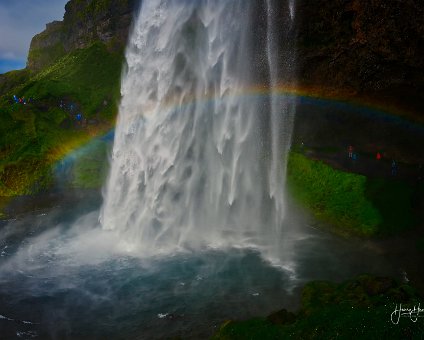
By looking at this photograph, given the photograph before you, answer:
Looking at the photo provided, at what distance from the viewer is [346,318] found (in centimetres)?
811

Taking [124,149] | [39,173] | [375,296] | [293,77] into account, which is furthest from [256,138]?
[39,173]

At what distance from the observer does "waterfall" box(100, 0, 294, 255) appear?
2025 centimetres

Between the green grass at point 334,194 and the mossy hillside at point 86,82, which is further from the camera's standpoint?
the mossy hillside at point 86,82

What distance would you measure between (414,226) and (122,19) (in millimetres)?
44297

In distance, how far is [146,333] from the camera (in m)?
10.9

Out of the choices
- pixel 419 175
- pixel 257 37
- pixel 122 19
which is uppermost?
pixel 122 19

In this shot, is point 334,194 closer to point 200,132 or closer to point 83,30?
point 200,132

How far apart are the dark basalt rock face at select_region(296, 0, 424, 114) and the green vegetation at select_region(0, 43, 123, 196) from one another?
23345 mm

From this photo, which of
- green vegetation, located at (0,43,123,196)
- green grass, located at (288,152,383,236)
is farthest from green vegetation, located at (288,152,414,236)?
green vegetation, located at (0,43,123,196)

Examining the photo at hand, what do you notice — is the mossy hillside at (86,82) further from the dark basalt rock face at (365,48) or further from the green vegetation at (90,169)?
the dark basalt rock face at (365,48)

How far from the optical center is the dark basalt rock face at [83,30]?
161 feet

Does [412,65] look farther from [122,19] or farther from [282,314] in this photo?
[122,19]

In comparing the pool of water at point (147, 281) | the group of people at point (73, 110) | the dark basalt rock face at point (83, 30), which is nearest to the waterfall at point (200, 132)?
the pool of water at point (147, 281)

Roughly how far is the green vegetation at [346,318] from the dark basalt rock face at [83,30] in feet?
145
